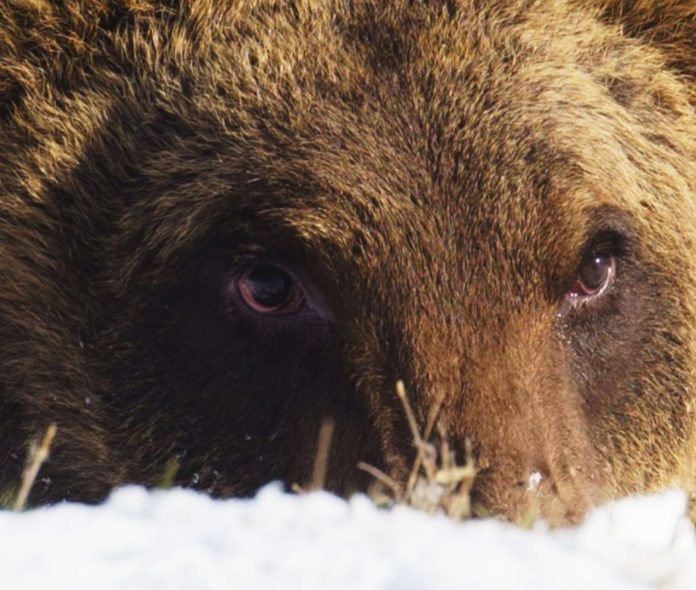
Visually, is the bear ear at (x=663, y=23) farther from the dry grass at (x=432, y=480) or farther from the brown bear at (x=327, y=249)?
the dry grass at (x=432, y=480)

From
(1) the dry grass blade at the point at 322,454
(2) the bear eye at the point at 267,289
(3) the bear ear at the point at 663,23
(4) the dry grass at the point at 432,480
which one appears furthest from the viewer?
(3) the bear ear at the point at 663,23

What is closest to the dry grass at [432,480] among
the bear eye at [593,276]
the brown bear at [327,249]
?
the brown bear at [327,249]

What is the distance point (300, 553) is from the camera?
130 inches

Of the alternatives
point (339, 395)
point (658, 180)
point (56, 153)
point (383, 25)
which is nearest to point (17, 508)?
point (339, 395)

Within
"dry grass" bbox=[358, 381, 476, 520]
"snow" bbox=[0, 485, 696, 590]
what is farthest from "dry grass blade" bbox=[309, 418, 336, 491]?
"snow" bbox=[0, 485, 696, 590]

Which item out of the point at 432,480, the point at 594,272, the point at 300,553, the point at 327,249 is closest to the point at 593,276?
the point at 594,272

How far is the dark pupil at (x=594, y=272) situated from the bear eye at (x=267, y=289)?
1046 mm

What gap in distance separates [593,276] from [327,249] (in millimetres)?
1042

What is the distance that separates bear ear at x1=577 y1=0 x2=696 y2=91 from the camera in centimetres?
614

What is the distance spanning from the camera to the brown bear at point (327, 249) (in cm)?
514

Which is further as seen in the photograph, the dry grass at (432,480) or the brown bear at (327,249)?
the brown bear at (327,249)

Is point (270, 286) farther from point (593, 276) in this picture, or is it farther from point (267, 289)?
point (593, 276)

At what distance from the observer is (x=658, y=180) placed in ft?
19.6

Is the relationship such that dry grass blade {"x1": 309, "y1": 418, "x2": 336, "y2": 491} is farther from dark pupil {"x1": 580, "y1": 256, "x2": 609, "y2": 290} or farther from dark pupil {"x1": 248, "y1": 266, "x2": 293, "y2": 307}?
dark pupil {"x1": 580, "y1": 256, "x2": 609, "y2": 290}
